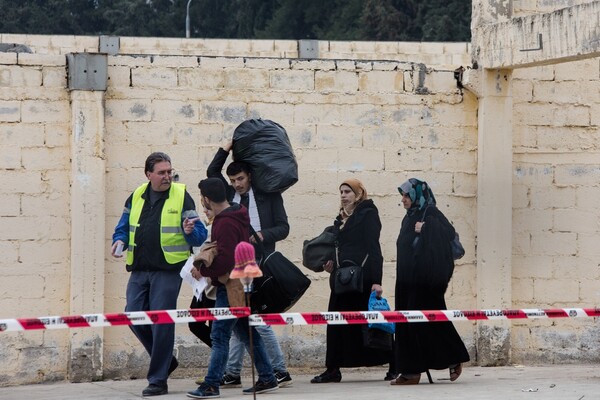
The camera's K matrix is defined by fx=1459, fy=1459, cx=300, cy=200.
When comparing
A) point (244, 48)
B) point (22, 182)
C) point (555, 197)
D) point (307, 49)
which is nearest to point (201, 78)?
point (22, 182)

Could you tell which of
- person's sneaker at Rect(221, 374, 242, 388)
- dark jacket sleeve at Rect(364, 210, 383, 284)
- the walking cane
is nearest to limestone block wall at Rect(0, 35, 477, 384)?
dark jacket sleeve at Rect(364, 210, 383, 284)

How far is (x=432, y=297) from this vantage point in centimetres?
1159

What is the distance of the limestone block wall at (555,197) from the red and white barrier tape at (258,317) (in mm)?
1748

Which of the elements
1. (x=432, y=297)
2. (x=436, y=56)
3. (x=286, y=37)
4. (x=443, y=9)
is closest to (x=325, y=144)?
(x=432, y=297)

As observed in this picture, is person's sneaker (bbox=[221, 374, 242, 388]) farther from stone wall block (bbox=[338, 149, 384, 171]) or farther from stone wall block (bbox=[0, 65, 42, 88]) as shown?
stone wall block (bbox=[0, 65, 42, 88])

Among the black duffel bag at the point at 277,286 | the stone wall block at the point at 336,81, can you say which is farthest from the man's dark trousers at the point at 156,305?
the stone wall block at the point at 336,81

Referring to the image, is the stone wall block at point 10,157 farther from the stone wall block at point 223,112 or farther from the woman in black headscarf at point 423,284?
the woman in black headscarf at point 423,284

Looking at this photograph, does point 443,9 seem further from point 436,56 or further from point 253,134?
point 253,134

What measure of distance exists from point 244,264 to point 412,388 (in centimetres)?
196

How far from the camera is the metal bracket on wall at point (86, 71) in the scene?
1180 cm

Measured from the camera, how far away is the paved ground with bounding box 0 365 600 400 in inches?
414

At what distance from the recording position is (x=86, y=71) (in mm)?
11820

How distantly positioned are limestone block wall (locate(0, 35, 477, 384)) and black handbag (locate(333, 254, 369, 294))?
2.60 feet

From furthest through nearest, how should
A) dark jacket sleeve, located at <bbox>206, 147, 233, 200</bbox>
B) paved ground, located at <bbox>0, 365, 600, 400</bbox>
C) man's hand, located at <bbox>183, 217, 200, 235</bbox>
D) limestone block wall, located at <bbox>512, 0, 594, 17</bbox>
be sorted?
limestone block wall, located at <bbox>512, 0, 594, 17</bbox> → dark jacket sleeve, located at <bbox>206, 147, 233, 200</bbox> → man's hand, located at <bbox>183, 217, 200, 235</bbox> → paved ground, located at <bbox>0, 365, 600, 400</bbox>
